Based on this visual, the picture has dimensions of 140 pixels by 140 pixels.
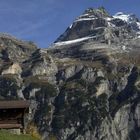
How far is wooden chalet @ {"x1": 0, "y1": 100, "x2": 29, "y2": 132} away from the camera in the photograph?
64.2 metres

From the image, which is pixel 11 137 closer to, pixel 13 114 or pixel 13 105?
pixel 13 105

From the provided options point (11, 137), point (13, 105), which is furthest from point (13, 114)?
point (11, 137)

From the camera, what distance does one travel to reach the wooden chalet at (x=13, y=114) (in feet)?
211

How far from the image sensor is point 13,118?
219 feet

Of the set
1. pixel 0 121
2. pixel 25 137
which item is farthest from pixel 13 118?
pixel 25 137

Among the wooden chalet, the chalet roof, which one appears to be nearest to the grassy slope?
the wooden chalet

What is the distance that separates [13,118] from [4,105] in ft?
11.2

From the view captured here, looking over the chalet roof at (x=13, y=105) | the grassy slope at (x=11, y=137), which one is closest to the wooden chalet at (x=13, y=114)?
the chalet roof at (x=13, y=105)

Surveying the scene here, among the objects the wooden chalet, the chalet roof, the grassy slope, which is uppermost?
the chalet roof

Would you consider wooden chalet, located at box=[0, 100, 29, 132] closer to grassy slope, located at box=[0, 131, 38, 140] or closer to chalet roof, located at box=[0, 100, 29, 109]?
chalet roof, located at box=[0, 100, 29, 109]

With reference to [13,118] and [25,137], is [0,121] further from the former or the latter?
[25,137]

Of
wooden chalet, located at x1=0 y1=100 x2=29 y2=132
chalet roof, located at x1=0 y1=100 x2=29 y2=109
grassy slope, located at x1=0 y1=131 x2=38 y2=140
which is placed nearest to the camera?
grassy slope, located at x1=0 y1=131 x2=38 y2=140

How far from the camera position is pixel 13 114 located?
220ft

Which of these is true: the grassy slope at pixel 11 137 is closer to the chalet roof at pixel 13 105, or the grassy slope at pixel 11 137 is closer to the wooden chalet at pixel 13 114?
the wooden chalet at pixel 13 114
